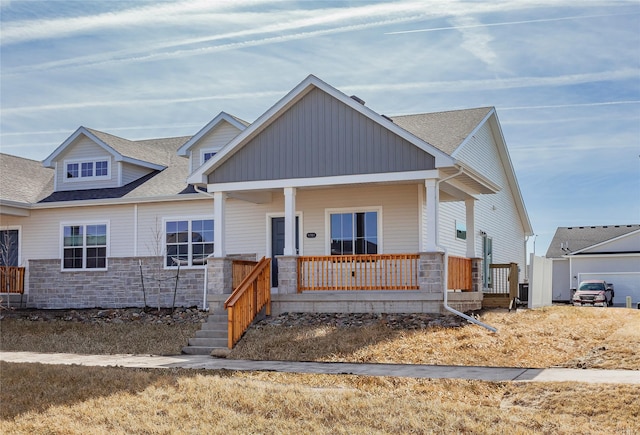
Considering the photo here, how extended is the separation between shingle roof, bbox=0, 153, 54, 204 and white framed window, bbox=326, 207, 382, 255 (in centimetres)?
1060

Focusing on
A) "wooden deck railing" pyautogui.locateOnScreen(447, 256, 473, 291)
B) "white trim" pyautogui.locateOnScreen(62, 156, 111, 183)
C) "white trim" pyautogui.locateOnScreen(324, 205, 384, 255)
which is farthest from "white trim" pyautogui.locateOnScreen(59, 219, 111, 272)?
"wooden deck railing" pyautogui.locateOnScreen(447, 256, 473, 291)

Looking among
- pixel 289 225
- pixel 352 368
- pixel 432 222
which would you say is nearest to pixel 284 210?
pixel 289 225

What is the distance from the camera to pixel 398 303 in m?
17.1

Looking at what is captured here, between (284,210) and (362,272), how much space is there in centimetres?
317

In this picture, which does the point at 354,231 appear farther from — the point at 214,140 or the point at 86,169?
the point at 86,169

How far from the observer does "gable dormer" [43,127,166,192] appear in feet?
80.6

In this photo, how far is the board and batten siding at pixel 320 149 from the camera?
57.4ft

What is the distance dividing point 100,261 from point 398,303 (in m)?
10.9

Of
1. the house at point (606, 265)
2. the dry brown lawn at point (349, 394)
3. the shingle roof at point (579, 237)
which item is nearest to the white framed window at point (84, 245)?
the dry brown lawn at point (349, 394)

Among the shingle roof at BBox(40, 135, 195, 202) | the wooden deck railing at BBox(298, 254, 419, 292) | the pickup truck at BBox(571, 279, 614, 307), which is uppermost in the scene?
the shingle roof at BBox(40, 135, 195, 202)

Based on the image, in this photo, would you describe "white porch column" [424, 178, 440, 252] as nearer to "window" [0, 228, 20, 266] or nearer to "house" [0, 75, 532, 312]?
"house" [0, 75, 532, 312]

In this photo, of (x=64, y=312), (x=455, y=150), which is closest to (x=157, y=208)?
(x=64, y=312)

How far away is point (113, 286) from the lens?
2309cm

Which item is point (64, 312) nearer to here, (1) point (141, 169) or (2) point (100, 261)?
(2) point (100, 261)
